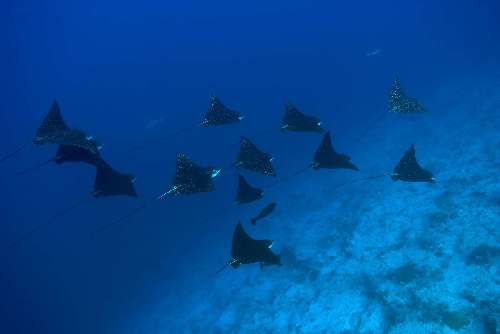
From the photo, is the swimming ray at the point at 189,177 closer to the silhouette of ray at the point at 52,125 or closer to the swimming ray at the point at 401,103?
the silhouette of ray at the point at 52,125

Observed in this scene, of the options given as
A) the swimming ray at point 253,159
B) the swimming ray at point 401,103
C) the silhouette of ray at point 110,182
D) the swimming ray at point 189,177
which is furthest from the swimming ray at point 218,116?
the swimming ray at point 401,103

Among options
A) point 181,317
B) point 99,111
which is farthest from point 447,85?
point 99,111

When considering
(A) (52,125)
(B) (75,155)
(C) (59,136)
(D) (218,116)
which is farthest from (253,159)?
(A) (52,125)

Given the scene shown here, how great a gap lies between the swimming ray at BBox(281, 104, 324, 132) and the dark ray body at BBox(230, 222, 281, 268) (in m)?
2.39

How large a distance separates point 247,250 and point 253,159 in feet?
6.47

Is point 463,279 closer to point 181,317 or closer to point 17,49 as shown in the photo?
point 181,317

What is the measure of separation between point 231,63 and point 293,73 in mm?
18032

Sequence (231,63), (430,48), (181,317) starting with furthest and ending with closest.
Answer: (231,63), (430,48), (181,317)

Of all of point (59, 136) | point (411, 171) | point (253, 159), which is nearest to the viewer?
point (59, 136)

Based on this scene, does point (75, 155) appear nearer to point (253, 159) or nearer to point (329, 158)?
point (253, 159)

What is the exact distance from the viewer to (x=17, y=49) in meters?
86.9

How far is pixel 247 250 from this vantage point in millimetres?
6562

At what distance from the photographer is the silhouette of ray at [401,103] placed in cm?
780

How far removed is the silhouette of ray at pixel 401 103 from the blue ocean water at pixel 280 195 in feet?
12.8
